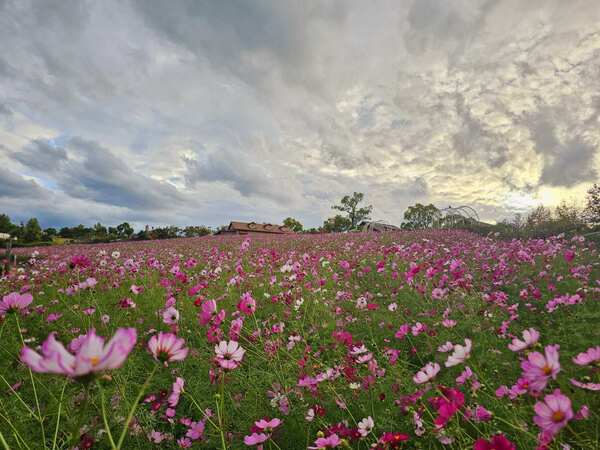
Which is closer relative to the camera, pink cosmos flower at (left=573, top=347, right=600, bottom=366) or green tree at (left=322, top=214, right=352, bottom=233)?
pink cosmos flower at (left=573, top=347, right=600, bottom=366)

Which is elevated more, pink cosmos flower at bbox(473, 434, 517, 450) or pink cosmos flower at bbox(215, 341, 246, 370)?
pink cosmos flower at bbox(215, 341, 246, 370)

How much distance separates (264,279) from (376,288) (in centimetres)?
176

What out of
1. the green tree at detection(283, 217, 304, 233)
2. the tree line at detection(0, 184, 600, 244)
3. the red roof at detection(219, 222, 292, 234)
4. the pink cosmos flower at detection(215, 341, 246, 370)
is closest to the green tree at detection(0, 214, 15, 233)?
the tree line at detection(0, 184, 600, 244)

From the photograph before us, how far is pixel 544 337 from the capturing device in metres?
2.78

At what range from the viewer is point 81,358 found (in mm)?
597

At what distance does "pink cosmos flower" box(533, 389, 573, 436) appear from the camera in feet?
2.76

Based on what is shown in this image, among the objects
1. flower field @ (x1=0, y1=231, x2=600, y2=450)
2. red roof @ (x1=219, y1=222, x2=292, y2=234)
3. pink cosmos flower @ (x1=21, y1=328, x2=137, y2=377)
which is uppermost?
red roof @ (x1=219, y1=222, x2=292, y2=234)

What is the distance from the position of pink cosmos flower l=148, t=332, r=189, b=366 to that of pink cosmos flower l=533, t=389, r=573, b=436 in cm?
94

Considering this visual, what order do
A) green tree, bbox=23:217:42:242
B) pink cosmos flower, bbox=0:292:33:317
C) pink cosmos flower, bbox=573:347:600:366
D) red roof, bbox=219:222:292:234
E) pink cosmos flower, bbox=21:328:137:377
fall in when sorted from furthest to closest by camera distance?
red roof, bbox=219:222:292:234 → green tree, bbox=23:217:42:242 → pink cosmos flower, bbox=0:292:33:317 → pink cosmos flower, bbox=573:347:600:366 → pink cosmos flower, bbox=21:328:137:377

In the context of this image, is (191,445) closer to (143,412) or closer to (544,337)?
(143,412)

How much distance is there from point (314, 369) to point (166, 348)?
1576 mm

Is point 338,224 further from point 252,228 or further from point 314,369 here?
point 314,369

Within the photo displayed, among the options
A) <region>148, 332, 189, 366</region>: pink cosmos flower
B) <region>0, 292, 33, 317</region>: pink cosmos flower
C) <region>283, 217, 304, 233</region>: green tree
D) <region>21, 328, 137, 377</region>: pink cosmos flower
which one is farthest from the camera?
<region>283, 217, 304, 233</region>: green tree

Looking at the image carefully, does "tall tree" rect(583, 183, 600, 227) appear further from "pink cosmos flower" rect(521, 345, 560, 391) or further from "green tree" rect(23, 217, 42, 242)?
"green tree" rect(23, 217, 42, 242)
